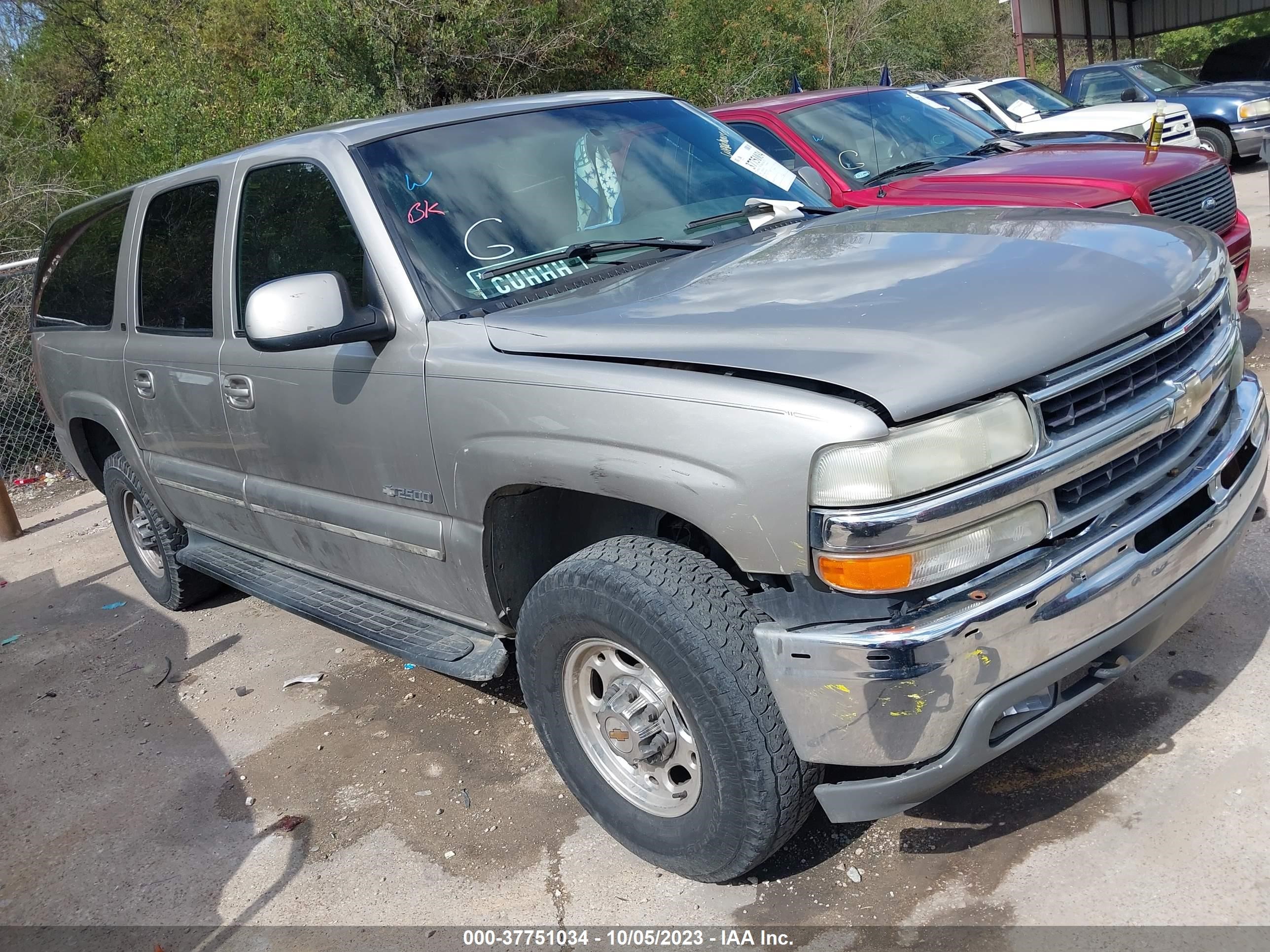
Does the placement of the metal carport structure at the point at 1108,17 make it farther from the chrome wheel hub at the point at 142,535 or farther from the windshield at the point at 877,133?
the chrome wheel hub at the point at 142,535

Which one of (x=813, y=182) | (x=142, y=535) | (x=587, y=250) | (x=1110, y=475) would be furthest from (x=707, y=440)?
(x=142, y=535)

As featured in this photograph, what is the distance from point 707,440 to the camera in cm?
240

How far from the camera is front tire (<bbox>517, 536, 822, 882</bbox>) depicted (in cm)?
250

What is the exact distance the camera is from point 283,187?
3.77 meters

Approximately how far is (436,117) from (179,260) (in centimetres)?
141

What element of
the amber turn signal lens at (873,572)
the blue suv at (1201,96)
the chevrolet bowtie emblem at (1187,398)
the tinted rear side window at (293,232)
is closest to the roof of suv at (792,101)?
the tinted rear side window at (293,232)

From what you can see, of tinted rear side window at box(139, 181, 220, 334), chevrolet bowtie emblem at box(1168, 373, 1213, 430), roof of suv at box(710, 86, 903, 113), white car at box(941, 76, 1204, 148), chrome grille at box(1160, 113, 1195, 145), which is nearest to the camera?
chevrolet bowtie emblem at box(1168, 373, 1213, 430)

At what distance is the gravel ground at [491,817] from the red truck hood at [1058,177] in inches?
48.8

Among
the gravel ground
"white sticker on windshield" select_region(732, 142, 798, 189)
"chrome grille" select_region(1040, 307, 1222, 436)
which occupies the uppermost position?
"white sticker on windshield" select_region(732, 142, 798, 189)

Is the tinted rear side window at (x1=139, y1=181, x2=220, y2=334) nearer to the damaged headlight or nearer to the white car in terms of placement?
the damaged headlight

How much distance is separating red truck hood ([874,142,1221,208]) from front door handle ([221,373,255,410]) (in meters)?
3.70

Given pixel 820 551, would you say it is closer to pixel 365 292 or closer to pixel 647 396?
pixel 647 396

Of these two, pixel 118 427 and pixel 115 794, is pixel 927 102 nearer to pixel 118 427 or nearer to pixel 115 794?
pixel 118 427

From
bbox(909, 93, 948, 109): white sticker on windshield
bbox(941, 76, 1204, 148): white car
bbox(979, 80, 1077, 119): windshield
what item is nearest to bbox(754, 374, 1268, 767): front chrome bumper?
bbox(909, 93, 948, 109): white sticker on windshield
